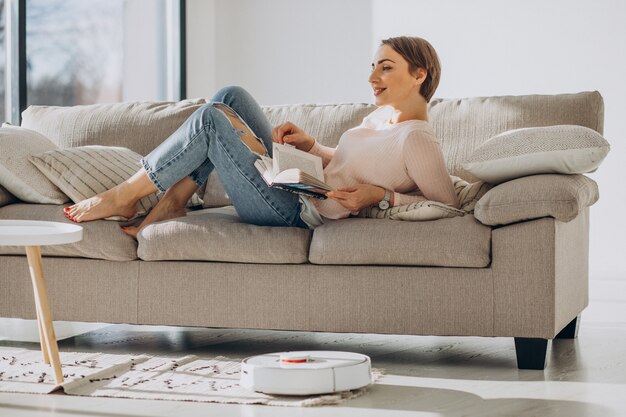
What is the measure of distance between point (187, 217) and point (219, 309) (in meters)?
0.30

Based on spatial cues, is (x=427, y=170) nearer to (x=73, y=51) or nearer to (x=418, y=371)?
(x=418, y=371)

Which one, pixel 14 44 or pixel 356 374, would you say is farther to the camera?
pixel 14 44

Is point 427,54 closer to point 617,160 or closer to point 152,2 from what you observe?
point 617,160

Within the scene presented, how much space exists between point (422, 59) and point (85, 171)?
113 cm

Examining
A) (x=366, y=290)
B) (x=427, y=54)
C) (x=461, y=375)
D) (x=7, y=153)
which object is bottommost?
(x=461, y=375)

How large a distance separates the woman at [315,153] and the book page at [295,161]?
0.07 meters

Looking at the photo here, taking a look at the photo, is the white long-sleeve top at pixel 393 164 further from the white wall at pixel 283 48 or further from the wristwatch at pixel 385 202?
the white wall at pixel 283 48

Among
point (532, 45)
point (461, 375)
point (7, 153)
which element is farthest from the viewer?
point (532, 45)

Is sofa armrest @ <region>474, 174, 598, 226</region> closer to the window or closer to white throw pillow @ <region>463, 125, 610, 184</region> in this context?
white throw pillow @ <region>463, 125, 610, 184</region>

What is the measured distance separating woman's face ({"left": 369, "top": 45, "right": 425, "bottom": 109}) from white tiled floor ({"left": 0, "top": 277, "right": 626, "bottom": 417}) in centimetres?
76

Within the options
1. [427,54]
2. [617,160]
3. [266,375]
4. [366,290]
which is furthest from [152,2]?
[266,375]

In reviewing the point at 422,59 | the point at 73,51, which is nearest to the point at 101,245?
the point at 422,59

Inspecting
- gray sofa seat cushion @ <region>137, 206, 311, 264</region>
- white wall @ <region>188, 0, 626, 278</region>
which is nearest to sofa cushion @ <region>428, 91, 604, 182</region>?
gray sofa seat cushion @ <region>137, 206, 311, 264</region>

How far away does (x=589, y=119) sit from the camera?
10.2 feet
